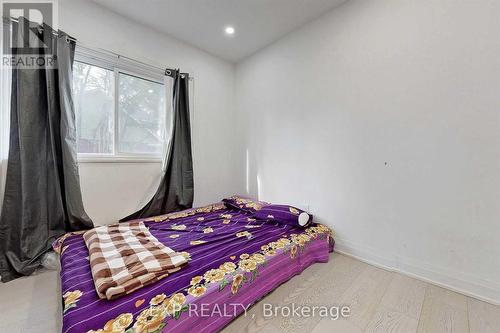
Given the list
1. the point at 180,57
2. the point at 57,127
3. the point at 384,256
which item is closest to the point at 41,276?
the point at 57,127

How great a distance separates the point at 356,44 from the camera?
6.61 feet

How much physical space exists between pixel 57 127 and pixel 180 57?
64.9 inches

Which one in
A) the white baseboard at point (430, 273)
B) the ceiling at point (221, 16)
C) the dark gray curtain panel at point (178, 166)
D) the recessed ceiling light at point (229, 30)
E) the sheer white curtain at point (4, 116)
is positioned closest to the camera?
the white baseboard at point (430, 273)

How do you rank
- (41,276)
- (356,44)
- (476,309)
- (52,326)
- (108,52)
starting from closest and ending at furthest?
(52,326)
(476,309)
(41,276)
(356,44)
(108,52)

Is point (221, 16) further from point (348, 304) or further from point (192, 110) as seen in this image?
point (348, 304)

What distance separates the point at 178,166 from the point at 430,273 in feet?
9.01

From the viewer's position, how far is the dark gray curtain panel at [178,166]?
2.59 meters

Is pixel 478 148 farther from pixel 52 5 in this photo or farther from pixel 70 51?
pixel 52 5

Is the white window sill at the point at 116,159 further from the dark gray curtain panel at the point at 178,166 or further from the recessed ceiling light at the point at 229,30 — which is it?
the recessed ceiling light at the point at 229,30

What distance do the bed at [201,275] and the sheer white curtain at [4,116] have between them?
0.74m

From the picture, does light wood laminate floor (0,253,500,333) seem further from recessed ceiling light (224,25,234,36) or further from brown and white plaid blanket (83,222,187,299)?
recessed ceiling light (224,25,234,36)

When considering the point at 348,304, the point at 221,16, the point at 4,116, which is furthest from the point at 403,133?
the point at 4,116

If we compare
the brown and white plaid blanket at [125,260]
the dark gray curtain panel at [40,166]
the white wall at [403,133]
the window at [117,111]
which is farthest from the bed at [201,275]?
the window at [117,111]

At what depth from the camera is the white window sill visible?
2098mm
